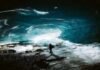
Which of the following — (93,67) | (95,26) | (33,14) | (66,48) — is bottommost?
(93,67)

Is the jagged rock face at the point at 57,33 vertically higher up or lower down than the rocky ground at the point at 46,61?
higher up

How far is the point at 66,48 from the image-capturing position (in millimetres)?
2002

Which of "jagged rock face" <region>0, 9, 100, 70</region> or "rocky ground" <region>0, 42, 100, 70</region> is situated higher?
"jagged rock face" <region>0, 9, 100, 70</region>

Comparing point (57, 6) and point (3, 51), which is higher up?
point (57, 6)

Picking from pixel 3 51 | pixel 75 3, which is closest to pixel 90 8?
pixel 75 3

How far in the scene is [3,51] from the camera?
1.99 meters

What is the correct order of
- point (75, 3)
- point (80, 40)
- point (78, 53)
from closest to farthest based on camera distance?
point (78, 53) < point (80, 40) < point (75, 3)

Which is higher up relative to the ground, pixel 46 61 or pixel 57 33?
pixel 57 33


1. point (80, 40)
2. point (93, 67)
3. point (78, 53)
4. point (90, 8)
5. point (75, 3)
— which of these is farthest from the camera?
point (75, 3)

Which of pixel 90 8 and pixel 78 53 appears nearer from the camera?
pixel 78 53

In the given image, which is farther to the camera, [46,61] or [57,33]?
[57,33]

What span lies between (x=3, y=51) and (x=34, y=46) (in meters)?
0.27

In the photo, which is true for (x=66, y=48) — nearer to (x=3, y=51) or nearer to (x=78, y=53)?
(x=78, y=53)

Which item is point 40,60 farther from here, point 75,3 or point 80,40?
point 75,3
